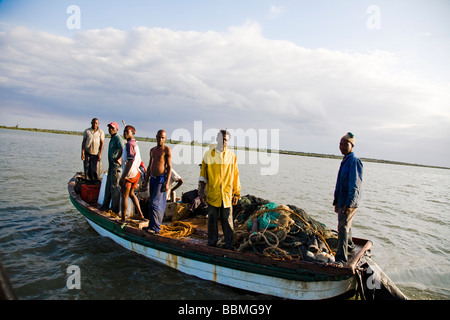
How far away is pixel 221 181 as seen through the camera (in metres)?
4.39

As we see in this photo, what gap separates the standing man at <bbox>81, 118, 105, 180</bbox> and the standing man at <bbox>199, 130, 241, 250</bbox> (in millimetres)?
4717

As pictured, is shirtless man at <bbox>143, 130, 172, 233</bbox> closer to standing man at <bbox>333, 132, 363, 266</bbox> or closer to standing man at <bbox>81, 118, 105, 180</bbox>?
standing man at <bbox>333, 132, 363, 266</bbox>

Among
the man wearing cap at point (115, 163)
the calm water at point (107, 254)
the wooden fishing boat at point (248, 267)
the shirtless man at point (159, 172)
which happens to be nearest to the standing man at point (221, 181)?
the wooden fishing boat at point (248, 267)

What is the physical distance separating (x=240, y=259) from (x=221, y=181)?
131 cm

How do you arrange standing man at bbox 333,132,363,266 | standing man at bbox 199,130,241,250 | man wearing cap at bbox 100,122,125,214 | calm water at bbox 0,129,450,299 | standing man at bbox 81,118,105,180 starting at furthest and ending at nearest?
1. standing man at bbox 81,118,105,180
2. man wearing cap at bbox 100,122,125,214
3. calm water at bbox 0,129,450,299
4. standing man at bbox 199,130,241,250
5. standing man at bbox 333,132,363,266

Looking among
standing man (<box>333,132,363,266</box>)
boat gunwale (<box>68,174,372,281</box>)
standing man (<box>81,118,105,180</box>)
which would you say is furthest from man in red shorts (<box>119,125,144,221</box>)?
standing man (<box>333,132,363,266</box>)

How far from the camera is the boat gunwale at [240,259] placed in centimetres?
398

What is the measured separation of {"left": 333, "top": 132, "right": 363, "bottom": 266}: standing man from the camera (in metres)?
3.98

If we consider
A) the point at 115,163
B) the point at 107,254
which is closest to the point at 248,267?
the point at 107,254

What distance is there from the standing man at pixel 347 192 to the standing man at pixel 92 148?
651 cm

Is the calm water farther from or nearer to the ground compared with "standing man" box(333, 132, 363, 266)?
nearer to the ground

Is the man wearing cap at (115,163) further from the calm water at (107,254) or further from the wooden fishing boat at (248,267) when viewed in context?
the calm water at (107,254)
